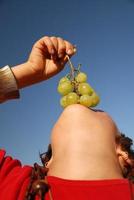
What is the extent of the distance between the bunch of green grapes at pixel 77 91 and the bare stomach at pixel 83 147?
0.09 meters

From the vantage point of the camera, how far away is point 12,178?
7.42 feet

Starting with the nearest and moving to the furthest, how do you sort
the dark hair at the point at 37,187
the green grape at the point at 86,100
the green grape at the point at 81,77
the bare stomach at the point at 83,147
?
1. the dark hair at the point at 37,187
2. the bare stomach at the point at 83,147
3. the green grape at the point at 86,100
4. the green grape at the point at 81,77

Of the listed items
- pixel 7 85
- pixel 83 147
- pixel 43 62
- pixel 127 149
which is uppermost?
pixel 43 62

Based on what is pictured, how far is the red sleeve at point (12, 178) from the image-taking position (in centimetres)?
213

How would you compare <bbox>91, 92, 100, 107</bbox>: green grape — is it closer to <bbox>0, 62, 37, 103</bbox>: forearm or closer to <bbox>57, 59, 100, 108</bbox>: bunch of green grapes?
<bbox>57, 59, 100, 108</bbox>: bunch of green grapes

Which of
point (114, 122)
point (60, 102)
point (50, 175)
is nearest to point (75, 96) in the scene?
point (60, 102)

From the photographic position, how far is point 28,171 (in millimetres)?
2352

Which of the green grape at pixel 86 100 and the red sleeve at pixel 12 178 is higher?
the green grape at pixel 86 100

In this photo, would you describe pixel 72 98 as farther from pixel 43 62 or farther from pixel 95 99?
pixel 43 62

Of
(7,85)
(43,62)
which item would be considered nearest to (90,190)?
(7,85)

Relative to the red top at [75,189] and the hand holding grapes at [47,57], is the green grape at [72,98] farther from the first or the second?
the red top at [75,189]

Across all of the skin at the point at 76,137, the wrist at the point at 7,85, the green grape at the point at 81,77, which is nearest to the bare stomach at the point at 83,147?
the skin at the point at 76,137

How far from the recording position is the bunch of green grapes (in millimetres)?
2591

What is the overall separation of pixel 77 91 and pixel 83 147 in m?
0.56
